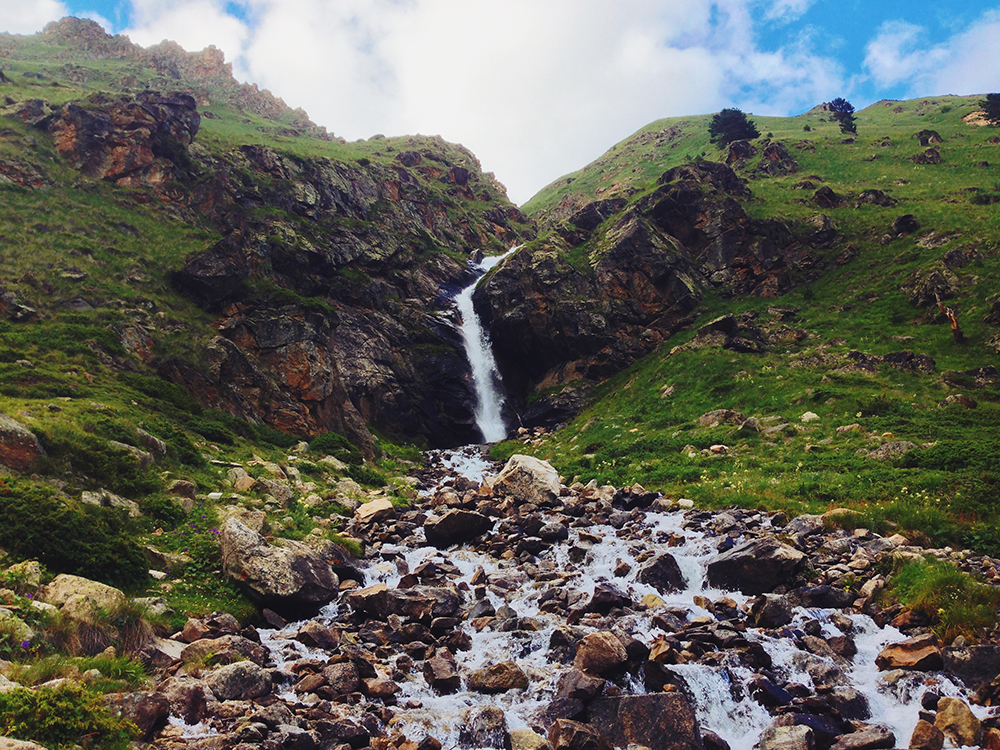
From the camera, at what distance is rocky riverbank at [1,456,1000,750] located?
8.49 meters

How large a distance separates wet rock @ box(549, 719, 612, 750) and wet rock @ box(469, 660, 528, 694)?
1725 mm

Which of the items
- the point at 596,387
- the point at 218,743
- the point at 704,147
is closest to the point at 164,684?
the point at 218,743

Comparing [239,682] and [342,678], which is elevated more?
[239,682]

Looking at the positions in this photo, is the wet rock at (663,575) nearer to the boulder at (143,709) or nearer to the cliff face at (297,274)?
the boulder at (143,709)

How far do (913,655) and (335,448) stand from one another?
103 ft

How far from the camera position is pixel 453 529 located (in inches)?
818

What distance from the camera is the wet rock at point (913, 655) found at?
9562mm

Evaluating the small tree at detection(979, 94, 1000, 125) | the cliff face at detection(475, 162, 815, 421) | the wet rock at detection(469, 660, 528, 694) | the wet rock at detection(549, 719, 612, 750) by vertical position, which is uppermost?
the small tree at detection(979, 94, 1000, 125)

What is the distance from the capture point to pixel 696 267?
62625mm

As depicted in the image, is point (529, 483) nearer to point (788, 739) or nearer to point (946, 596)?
point (946, 596)

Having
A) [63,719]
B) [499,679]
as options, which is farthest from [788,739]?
[63,719]

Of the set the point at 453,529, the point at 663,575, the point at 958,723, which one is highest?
the point at 453,529

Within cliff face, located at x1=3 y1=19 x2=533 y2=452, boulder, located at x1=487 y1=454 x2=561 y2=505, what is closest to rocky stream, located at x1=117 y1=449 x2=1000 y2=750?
boulder, located at x1=487 y1=454 x2=561 y2=505

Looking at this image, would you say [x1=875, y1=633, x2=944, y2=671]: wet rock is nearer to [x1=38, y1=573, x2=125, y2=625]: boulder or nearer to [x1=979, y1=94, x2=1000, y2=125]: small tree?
[x1=38, y1=573, x2=125, y2=625]: boulder
